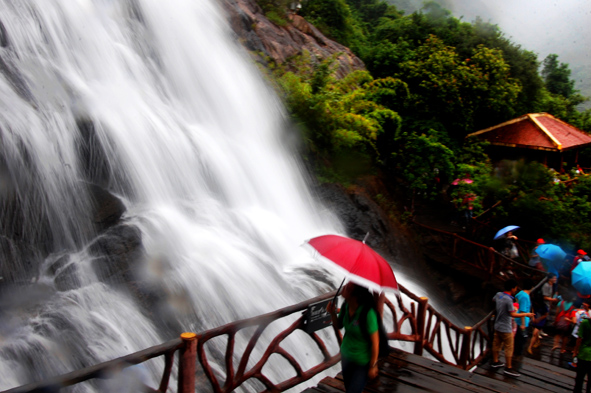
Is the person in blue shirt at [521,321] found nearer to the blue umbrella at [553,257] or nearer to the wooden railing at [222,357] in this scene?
the wooden railing at [222,357]

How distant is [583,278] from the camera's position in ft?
24.2

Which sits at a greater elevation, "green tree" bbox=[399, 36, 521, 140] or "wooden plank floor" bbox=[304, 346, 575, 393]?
"green tree" bbox=[399, 36, 521, 140]

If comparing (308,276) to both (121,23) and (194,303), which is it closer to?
(194,303)

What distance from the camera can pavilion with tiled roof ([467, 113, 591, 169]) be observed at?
20.0 metres

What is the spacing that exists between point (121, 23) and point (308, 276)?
295 inches

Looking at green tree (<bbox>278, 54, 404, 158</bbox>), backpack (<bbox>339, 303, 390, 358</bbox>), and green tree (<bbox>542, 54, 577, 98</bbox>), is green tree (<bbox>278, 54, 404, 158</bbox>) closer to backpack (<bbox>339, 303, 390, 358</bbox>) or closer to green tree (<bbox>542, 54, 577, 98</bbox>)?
backpack (<bbox>339, 303, 390, 358</bbox>)

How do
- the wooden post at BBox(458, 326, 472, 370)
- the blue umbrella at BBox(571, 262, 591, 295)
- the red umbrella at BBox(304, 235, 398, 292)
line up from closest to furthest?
1. the red umbrella at BBox(304, 235, 398, 292)
2. the wooden post at BBox(458, 326, 472, 370)
3. the blue umbrella at BBox(571, 262, 591, 295)

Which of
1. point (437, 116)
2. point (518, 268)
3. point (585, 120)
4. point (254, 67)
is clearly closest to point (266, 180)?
point (254, 67)

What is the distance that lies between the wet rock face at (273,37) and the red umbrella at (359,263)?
11.6m

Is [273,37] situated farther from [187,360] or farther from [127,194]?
[187,360]

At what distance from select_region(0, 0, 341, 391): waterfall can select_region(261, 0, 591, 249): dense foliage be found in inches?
80.1

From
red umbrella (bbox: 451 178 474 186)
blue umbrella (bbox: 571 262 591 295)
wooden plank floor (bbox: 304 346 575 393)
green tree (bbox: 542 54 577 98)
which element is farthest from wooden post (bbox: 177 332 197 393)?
green tree (bbox: 542 54 577 98)

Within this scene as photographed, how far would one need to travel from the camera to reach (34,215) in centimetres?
625

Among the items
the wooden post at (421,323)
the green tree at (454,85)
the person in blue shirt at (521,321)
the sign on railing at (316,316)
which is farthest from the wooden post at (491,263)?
the sign on railing at (316,316)
